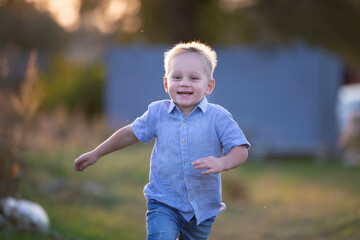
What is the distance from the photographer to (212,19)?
18719 mm

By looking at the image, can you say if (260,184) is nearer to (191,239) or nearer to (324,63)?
(324,63)

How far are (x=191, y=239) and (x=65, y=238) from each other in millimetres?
1667

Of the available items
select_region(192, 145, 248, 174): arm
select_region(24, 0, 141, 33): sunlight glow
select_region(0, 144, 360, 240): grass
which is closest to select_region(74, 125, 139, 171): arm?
select_region(192, 145, 248, 174): arm

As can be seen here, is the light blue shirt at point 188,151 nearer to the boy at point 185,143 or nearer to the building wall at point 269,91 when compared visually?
the boy at point 185,143

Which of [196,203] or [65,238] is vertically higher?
[196,203]

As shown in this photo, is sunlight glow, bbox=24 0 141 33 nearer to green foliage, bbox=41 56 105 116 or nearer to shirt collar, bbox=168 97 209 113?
green foliage, bbox=41 56 105 116

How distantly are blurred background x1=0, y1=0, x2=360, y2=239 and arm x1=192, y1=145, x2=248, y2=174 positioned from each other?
1930 mm

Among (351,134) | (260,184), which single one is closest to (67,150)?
(260,184)

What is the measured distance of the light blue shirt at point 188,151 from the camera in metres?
3.41

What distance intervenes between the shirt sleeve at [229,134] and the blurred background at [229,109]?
73.0 inches

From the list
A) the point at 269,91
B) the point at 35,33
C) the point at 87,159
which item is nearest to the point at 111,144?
the point at 87,159

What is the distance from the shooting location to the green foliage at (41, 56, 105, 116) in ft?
61.0

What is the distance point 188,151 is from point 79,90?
16.0m

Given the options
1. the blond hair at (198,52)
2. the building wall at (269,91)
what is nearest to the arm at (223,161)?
the blond hair at (198,52)
